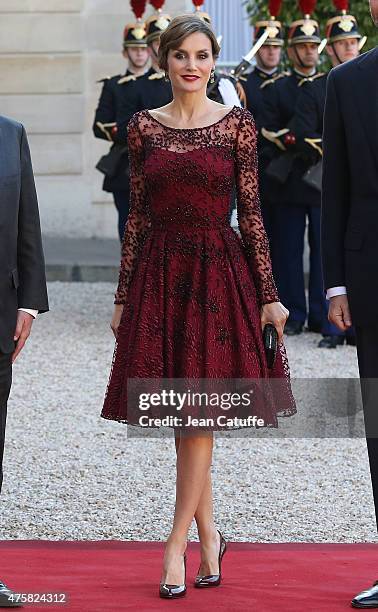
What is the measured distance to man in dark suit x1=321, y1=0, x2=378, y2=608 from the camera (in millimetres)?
4320

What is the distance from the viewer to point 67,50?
15867 mm

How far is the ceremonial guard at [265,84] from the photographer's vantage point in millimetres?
10344

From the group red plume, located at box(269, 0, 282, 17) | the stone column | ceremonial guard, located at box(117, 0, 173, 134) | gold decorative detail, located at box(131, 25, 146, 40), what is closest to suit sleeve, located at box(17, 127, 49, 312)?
ceremonial guard, located at box(117, 0, 173, 134)

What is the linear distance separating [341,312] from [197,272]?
420mm

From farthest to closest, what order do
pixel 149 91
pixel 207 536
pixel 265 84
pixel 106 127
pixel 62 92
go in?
pixel 62 92
pixel 106 127
pixel 265 84
pixel 149 91
pixel 207 536

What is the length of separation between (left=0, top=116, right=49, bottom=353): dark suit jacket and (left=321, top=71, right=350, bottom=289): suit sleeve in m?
0.79

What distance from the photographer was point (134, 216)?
15.2ft

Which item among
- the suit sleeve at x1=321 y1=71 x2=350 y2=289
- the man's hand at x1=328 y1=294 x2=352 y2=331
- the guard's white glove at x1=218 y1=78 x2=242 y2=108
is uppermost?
the suit sleeve at x1=321 y1=71 x2=350 y2=289

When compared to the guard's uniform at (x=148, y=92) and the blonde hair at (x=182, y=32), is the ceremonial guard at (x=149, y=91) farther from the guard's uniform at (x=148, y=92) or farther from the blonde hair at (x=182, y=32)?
the blonde hair at (x=182, y=32)

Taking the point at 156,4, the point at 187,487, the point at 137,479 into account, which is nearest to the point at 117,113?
the point at 156,4

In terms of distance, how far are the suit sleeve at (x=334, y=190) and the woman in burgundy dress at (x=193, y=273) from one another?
0.22 m

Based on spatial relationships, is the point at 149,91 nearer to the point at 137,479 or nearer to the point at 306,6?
the point at 306,6

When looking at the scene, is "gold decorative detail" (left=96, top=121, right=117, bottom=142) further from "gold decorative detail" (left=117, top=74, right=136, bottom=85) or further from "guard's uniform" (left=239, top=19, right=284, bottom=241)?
"guard's uniform" (left=239, top=19, right=284, bottom=241)

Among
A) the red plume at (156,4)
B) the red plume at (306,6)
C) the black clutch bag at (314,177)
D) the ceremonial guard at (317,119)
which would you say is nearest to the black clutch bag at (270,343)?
the ceremonial guard at (317,119)
